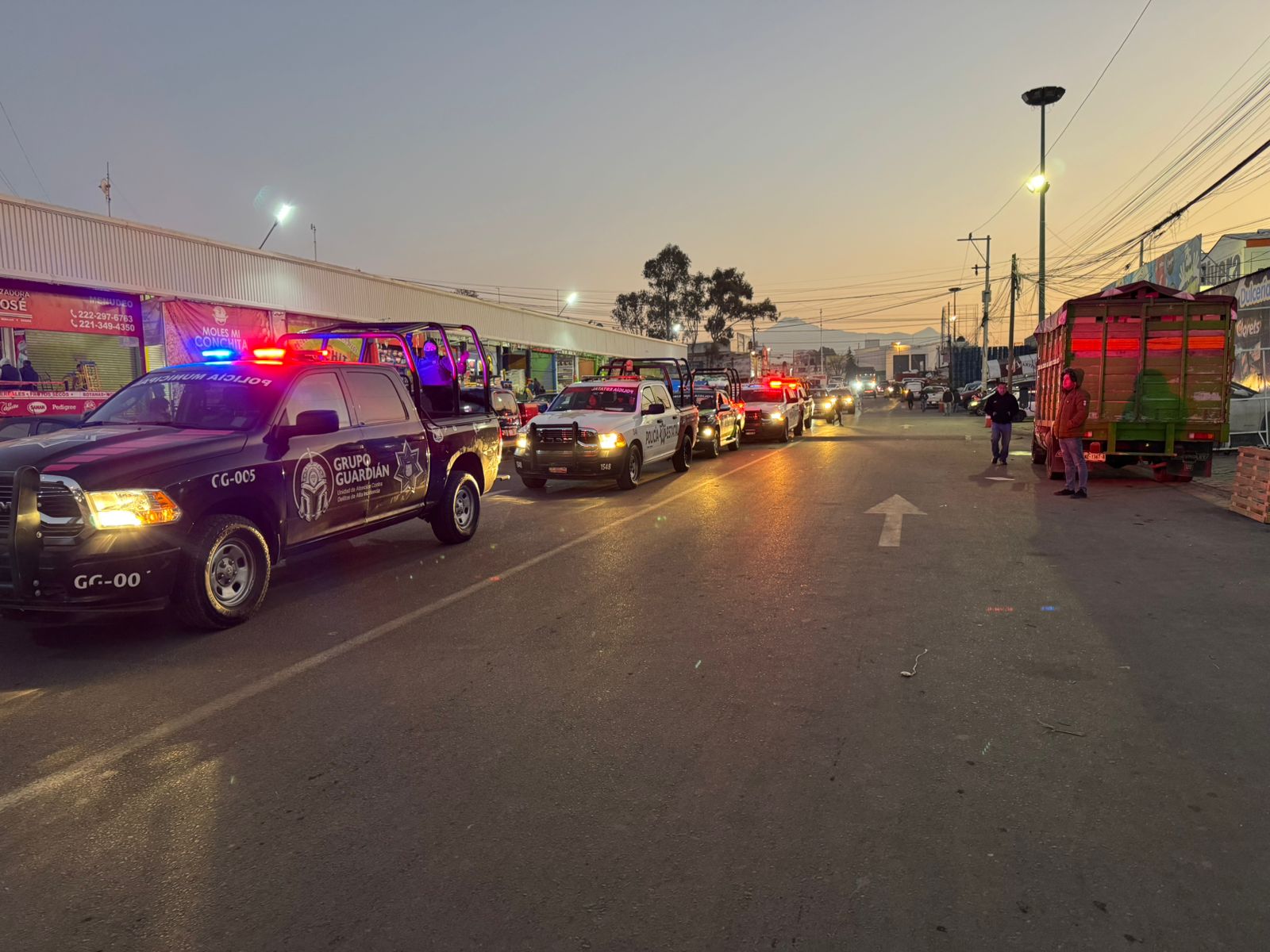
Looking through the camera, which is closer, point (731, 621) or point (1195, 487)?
point (731, 621)

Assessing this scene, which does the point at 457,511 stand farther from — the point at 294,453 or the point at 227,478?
the point at 227,478

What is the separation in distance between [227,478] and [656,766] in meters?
3.95

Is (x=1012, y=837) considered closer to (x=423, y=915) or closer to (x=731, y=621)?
(x=423, y=915)

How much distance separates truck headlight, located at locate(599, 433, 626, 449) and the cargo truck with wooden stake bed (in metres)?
7.29

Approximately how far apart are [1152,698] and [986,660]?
91cm

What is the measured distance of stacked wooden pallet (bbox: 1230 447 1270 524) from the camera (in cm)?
1055

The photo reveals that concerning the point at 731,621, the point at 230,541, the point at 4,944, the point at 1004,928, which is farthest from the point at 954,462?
the point at 4,944

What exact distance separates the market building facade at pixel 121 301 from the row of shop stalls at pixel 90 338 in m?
0.02

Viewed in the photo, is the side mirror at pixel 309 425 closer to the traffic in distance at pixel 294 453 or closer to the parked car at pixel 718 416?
the traffic in distance at pixel 294 453

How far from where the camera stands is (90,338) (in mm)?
18109

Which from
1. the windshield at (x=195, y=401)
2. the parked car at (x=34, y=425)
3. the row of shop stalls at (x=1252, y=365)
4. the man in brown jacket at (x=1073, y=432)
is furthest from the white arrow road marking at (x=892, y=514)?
the row of shop stalls at (x=1252, y=365)

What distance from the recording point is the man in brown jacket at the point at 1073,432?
13047 millimetres

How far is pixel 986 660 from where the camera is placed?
5383 millimetres

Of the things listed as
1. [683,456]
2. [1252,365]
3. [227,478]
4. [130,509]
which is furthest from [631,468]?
[1252,365]
